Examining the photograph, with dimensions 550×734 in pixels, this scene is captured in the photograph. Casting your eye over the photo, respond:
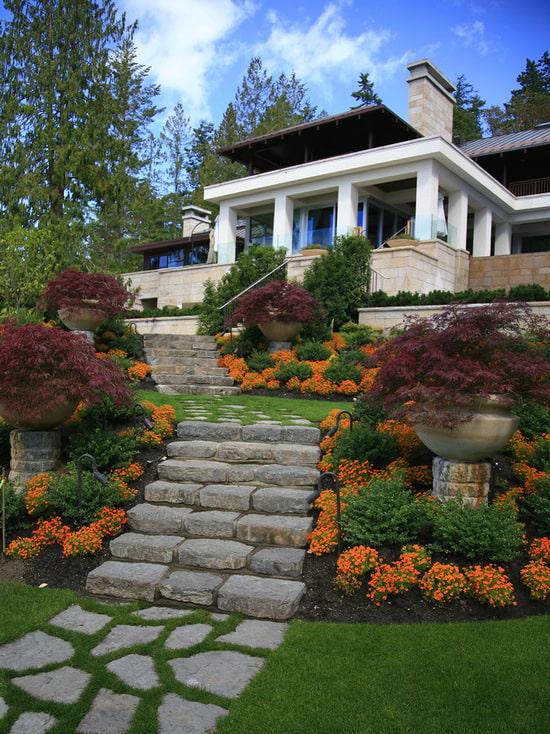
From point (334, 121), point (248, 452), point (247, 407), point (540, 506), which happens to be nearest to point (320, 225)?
point (334, 121)

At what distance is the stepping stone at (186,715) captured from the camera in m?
2.66

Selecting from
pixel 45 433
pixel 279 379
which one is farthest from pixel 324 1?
pixel 45 433

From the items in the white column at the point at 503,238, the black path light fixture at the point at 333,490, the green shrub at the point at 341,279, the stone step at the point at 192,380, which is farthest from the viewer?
the white column at the point at 503,238

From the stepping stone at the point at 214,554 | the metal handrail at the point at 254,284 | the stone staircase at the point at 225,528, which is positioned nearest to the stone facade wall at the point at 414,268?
the metal handrail at the point at 254,284

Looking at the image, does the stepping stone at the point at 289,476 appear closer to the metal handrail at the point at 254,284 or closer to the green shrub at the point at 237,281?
the metal handrail at the point at 254,284

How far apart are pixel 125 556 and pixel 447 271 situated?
14184 mm

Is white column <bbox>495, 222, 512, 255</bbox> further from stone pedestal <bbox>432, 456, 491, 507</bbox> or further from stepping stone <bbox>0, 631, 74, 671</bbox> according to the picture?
stepping stone <bbox>0, 631, 74, 671</bbox>

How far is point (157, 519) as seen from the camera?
199 inches

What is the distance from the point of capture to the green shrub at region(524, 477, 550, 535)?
179 inches

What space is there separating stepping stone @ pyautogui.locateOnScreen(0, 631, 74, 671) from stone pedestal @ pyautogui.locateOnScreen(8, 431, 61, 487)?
7.75 feet

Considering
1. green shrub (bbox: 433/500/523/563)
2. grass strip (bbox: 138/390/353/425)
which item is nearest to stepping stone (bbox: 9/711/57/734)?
green shrub (bbox: 433/500/523/563)

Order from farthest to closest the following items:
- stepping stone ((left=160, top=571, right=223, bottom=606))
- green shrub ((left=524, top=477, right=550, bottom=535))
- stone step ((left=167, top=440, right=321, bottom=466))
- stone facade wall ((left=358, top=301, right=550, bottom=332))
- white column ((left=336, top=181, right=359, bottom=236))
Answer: white column ((left=336, top=181, right=359, bottom=236)) → stone facade wall ((left=358, top=301, right=550, bottom=332)) → stone step ((left=167, top=440, right=321, bottom=466)) → green shrub ((left=524, top=477, right=550, bottom=535)) → stepping stone ((left=160, top=571, right=223, bottom=606))

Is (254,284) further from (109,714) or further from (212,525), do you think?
(109,714)

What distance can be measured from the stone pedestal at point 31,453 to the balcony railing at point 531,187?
22.0 m
